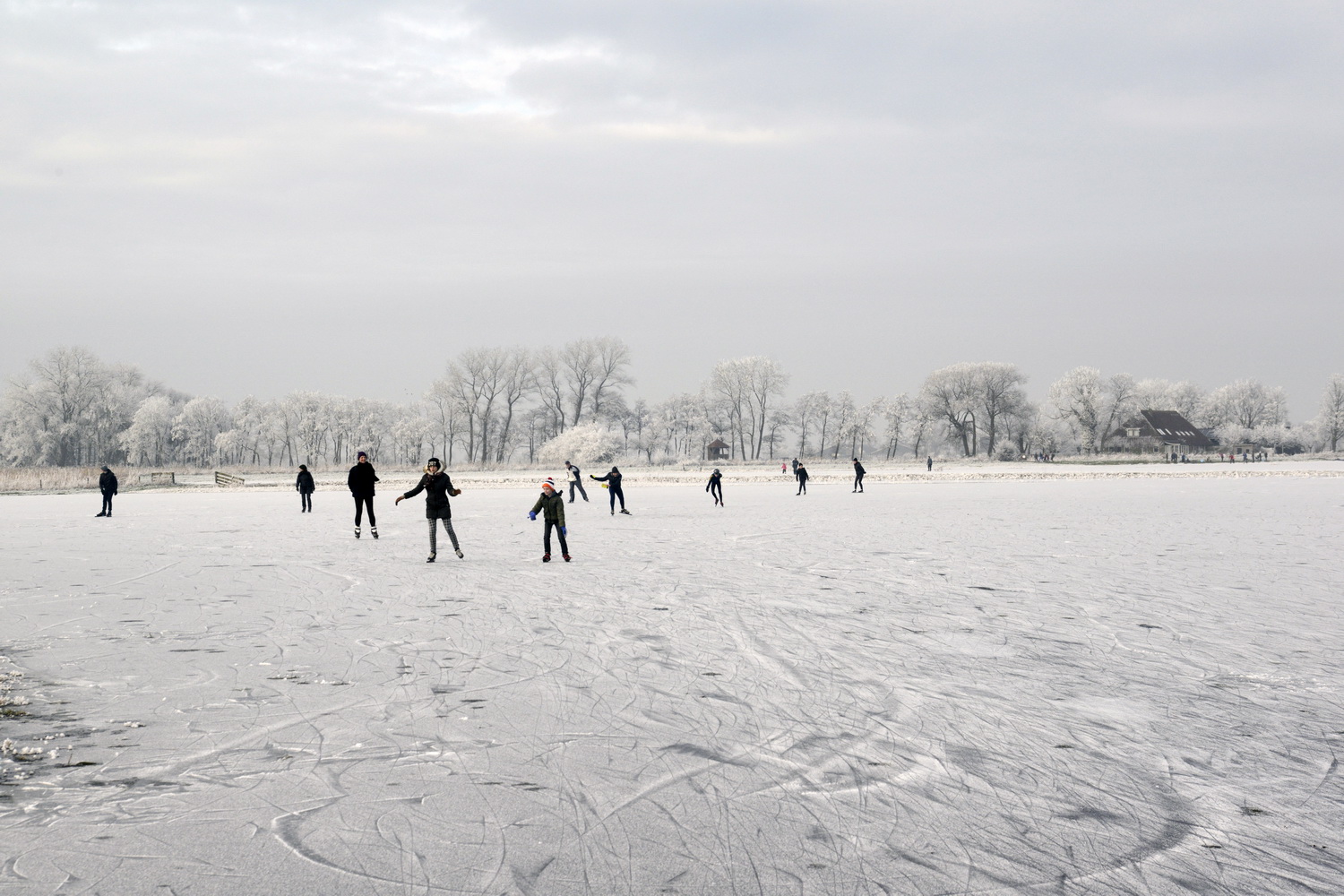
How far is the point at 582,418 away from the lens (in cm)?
8075

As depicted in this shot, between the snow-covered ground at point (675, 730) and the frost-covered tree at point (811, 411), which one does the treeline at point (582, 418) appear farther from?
the snow-covered ground at point (675, 730)

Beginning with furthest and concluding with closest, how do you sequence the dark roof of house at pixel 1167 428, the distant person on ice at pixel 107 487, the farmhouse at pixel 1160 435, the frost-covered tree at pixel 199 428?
the dark roof of house at pixel 1167 428
the farmhouse at pixel 1160 435
the frost-covered tree at pixel 199 428
the distant person on ice at pixel 107 487

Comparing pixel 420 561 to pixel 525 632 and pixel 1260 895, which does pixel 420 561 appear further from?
pixel 1260 895

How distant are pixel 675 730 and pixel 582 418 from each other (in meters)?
76.4

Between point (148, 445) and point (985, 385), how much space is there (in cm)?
8291

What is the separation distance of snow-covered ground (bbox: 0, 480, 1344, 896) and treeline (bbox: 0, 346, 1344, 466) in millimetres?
62703

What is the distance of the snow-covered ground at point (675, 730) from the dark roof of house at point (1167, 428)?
93.9 metres

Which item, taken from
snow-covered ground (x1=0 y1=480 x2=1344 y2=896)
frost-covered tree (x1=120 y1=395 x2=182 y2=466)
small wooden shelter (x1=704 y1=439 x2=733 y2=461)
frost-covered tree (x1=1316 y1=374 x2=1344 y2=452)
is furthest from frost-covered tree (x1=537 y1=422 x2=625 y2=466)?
frost-covered tree (x1=1316 y1=374 x2=1344 y2=452)

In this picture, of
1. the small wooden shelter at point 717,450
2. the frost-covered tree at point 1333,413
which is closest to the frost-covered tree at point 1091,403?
the frost-covered tree at point 1333,413

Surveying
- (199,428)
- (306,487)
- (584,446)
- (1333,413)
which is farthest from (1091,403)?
(199,428)

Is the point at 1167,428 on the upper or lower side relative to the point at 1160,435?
upper

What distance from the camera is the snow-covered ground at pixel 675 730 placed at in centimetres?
331

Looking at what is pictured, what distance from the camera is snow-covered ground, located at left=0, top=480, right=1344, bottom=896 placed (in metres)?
3.31

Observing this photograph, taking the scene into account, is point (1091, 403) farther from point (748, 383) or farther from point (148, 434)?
point (148, 434)
